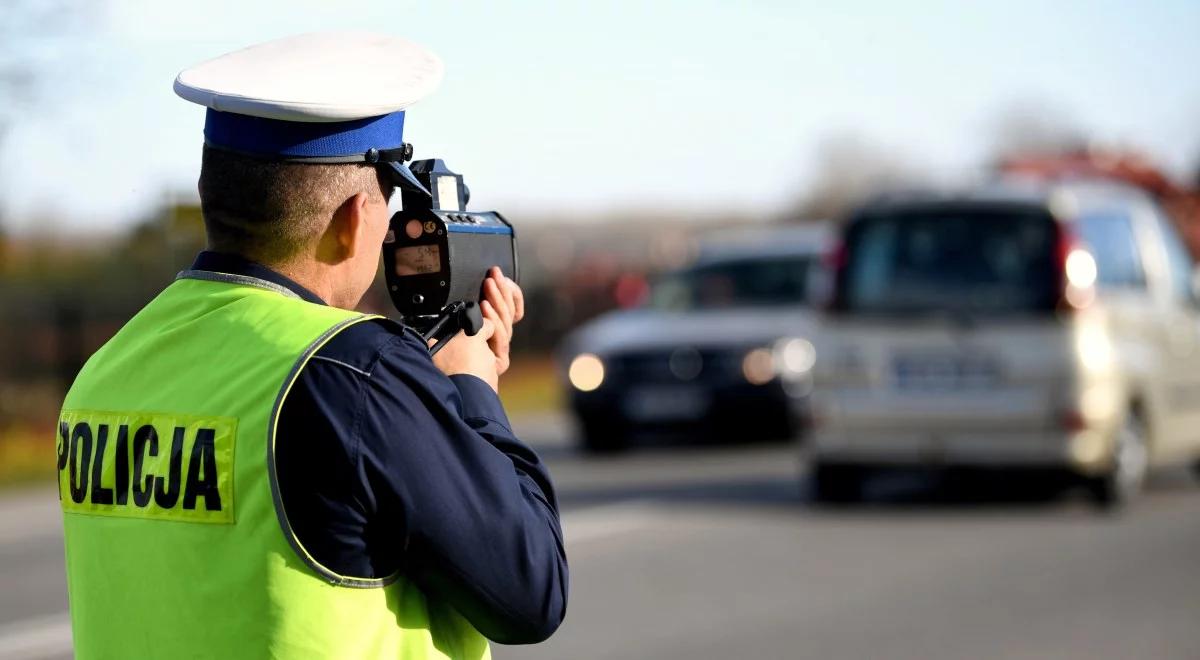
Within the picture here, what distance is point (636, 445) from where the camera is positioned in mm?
16656

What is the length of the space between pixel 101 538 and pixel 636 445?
14.4m

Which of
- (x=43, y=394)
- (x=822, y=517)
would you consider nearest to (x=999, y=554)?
(x=822, y=517)

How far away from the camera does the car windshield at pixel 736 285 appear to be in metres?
16.8

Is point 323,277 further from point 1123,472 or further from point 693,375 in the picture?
point 693,375

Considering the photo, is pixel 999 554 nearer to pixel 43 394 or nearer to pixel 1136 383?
pixel 1136 383

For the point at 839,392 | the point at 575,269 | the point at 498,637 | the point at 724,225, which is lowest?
the point at 724,225

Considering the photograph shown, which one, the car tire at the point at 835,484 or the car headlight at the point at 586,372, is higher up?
the car tire at the point at 835,484

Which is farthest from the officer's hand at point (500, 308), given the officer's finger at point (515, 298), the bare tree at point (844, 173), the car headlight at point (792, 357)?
the bare tree at point (844, 173)

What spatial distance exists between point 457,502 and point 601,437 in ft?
45.3

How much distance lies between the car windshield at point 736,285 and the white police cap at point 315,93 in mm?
14356

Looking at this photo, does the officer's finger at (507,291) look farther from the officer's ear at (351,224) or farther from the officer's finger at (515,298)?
the officer's ear at (351,224)

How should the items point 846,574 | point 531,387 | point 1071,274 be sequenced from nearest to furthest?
point 846,574
point 1071,274
point 531,387

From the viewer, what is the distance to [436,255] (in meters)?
2.48

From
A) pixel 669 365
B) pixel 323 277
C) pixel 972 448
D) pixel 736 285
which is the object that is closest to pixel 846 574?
pixel 972 448
